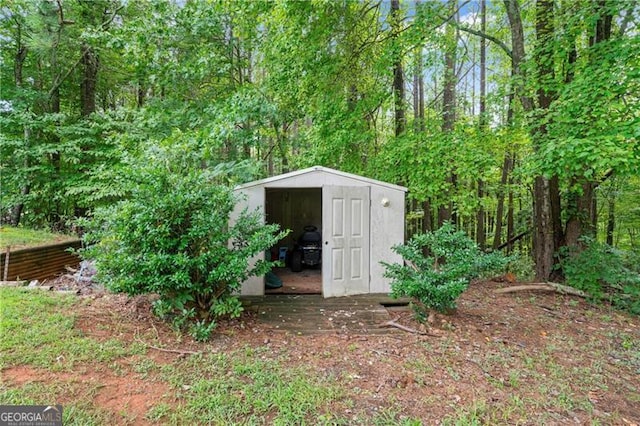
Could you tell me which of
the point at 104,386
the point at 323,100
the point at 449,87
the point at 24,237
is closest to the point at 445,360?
the point at 104,386

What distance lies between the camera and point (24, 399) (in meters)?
2.34

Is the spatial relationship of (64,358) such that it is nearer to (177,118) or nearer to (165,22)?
(177,118)

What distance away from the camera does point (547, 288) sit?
18.8ft

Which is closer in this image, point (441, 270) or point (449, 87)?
point (441, 270)

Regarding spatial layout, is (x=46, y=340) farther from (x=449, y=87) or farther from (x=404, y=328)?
(x=449, y=87)

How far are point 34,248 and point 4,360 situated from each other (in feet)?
14.2

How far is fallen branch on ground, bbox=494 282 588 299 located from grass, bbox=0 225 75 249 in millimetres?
9398

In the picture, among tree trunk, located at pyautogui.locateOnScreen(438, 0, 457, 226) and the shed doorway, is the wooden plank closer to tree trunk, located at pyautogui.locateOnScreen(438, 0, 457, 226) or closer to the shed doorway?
the shed doorway

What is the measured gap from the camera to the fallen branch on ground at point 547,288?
18.3 ft

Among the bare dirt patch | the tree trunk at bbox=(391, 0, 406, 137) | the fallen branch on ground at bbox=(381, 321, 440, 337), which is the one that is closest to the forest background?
the tree trunk at bbox=(391, 0, 406, 137)

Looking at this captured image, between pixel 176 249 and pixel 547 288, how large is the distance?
6.36 metres

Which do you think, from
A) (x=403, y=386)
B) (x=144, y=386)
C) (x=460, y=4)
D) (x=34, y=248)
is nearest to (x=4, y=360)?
(x=144, y=386)

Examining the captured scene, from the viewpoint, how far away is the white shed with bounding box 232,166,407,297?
5309mm

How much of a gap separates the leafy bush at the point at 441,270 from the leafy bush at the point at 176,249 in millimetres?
1839
